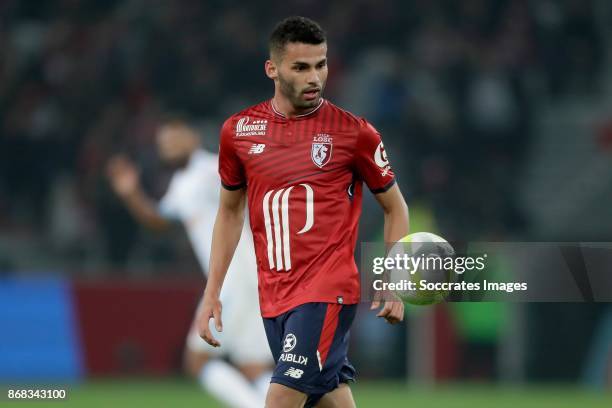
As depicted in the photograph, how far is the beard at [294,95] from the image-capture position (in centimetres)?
530

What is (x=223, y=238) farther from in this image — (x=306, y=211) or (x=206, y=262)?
(x=206, y=262)

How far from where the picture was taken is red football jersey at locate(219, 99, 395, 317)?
17.3 feet

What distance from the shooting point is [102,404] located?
427 inches

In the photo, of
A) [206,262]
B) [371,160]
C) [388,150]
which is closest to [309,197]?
[371,160]

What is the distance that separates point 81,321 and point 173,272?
1542 millimetres

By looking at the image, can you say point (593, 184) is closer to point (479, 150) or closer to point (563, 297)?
point (479, 150)

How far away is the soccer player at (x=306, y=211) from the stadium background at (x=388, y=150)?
6.55 m

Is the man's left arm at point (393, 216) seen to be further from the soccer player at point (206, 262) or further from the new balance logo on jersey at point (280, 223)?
the soccer player at point (206, 262)

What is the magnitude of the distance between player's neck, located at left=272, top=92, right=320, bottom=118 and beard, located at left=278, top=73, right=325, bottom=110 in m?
0.02

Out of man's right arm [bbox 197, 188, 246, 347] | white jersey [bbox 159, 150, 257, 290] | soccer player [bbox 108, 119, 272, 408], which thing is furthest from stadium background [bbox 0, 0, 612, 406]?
man's right arm [bbox 197, 188, 246, 347]

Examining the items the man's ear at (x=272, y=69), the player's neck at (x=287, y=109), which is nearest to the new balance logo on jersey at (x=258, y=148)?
the player's neck at (x=287, y=109)

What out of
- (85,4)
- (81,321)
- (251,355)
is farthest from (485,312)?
(85,4)

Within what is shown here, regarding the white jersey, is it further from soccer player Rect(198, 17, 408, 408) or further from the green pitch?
soccer player Rect(198, 17, 408, 408)

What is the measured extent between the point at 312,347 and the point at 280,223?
0.53 metres
